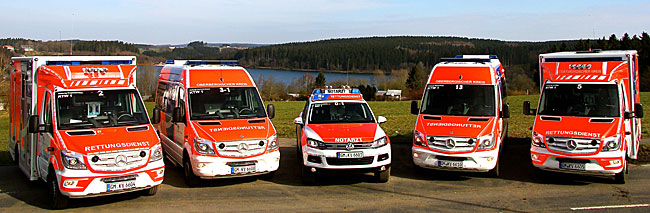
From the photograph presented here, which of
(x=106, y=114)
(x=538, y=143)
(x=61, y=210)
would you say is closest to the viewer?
(x=61, y=210)

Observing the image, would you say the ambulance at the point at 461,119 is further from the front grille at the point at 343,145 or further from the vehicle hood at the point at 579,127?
the front grille at the point at 343,145

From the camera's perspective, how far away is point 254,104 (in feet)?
39.7

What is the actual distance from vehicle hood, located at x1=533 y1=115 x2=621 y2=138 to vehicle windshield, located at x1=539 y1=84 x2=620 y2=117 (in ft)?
0.94

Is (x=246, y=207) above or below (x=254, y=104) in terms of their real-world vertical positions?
below

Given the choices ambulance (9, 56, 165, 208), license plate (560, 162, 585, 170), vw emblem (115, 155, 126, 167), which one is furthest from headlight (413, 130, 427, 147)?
vw emblem (115, 155, 126, 167)

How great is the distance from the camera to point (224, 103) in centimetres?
1194

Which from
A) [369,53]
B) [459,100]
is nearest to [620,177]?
[459,100]

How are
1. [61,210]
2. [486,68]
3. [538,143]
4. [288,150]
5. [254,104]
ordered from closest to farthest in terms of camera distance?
1. [61,210]
2. [538,143]
3. [254,104]
4. [486,68]
5. [288,150]

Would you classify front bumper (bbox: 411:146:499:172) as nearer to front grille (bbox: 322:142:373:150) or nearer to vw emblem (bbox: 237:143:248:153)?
front grille (bbox: 322:142:373:150)

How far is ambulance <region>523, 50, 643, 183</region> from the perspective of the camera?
423 inches

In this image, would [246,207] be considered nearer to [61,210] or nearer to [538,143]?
[61,210]

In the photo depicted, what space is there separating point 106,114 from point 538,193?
8435mm

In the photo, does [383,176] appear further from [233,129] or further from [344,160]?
[233,129]

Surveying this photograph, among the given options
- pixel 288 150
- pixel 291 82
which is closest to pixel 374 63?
pixel 291 82
